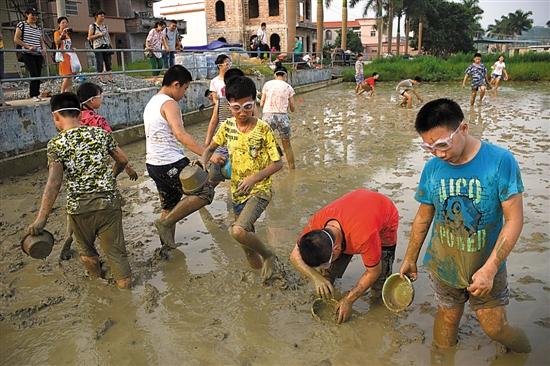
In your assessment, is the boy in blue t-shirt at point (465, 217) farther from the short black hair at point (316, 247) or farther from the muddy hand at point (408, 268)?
the short black hair at point (316, 247)

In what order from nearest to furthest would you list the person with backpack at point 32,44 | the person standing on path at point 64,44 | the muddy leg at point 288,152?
the muddy leg at point 288,152 → the person with backpack at point 32,44 → the person standing on path at point 64,44

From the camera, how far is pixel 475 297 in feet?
8.62

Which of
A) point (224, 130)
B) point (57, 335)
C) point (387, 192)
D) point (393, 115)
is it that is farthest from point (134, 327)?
point (393, 115)

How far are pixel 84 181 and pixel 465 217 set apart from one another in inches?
113

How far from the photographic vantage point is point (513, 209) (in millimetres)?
2328

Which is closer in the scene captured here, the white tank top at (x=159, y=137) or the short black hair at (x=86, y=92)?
the white tank top at (x=159, y=137)

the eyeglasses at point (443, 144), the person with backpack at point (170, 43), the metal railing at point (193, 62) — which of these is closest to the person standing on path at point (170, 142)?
the eyeglasses at point (443, 144)

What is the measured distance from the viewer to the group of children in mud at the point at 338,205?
2389mm

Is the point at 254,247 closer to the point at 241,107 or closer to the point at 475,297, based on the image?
the point at 241,107

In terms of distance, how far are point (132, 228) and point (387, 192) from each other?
11.2 ft

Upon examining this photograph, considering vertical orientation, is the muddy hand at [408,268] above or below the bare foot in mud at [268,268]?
above

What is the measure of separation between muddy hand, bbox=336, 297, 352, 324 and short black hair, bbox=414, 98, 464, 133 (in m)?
1.45

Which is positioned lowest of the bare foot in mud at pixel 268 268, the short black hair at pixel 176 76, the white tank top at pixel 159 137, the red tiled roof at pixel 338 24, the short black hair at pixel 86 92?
the bare foot in mud at pixel 268 268

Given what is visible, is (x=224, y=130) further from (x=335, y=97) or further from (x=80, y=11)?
(x=80, y=11)
